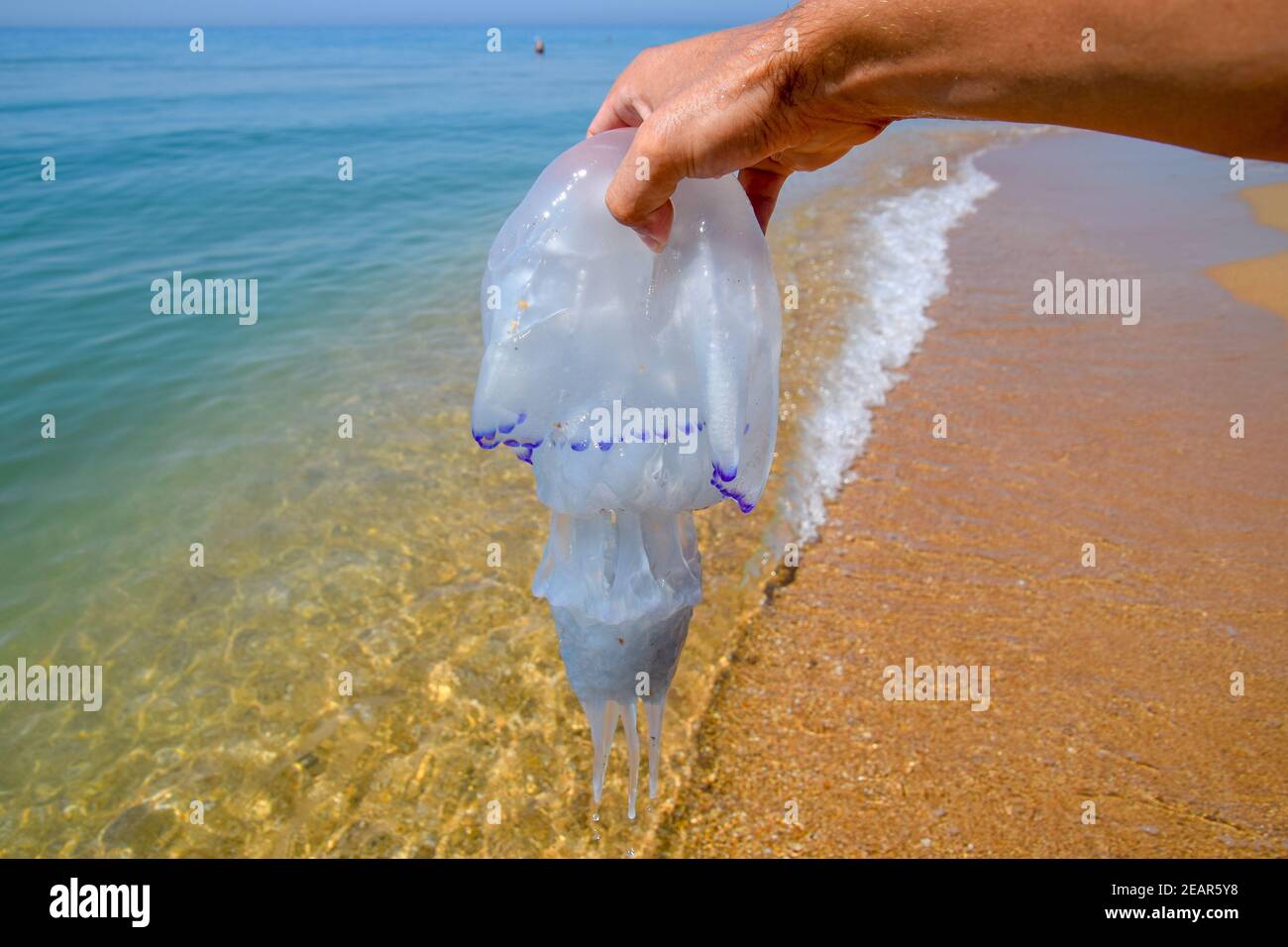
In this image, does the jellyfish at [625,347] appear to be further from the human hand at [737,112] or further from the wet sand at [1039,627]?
the wet sand at [1039,627]

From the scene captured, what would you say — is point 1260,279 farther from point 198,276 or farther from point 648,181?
point 198,276

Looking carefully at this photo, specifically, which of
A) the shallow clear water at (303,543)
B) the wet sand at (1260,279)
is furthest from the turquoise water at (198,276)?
the wet sand at (1260,279)

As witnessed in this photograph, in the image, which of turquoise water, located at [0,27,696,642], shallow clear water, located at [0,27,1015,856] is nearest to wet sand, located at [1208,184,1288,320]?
shallow clear water, located at [0,27,1015,856]

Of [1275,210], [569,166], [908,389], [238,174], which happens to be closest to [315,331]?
[908,389]

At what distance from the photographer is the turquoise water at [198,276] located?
493cm

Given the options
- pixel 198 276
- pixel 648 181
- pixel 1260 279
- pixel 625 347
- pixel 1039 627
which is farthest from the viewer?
pixel 198 276

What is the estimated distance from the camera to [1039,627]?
3.42m

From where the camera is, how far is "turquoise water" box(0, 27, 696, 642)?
16.2ft

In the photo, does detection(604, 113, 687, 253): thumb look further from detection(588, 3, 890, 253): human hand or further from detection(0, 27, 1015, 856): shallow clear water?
detection(0, 27, 1015, 856): shallow clear water

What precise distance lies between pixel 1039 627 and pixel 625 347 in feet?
8.25

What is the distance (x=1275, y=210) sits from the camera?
8.70 m

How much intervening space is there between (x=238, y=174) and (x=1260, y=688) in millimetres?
13912

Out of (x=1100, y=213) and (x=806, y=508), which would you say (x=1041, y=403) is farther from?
(x=1100, y=213)

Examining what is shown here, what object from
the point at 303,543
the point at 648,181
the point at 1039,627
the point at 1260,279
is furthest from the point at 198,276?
the point at 1260,279
